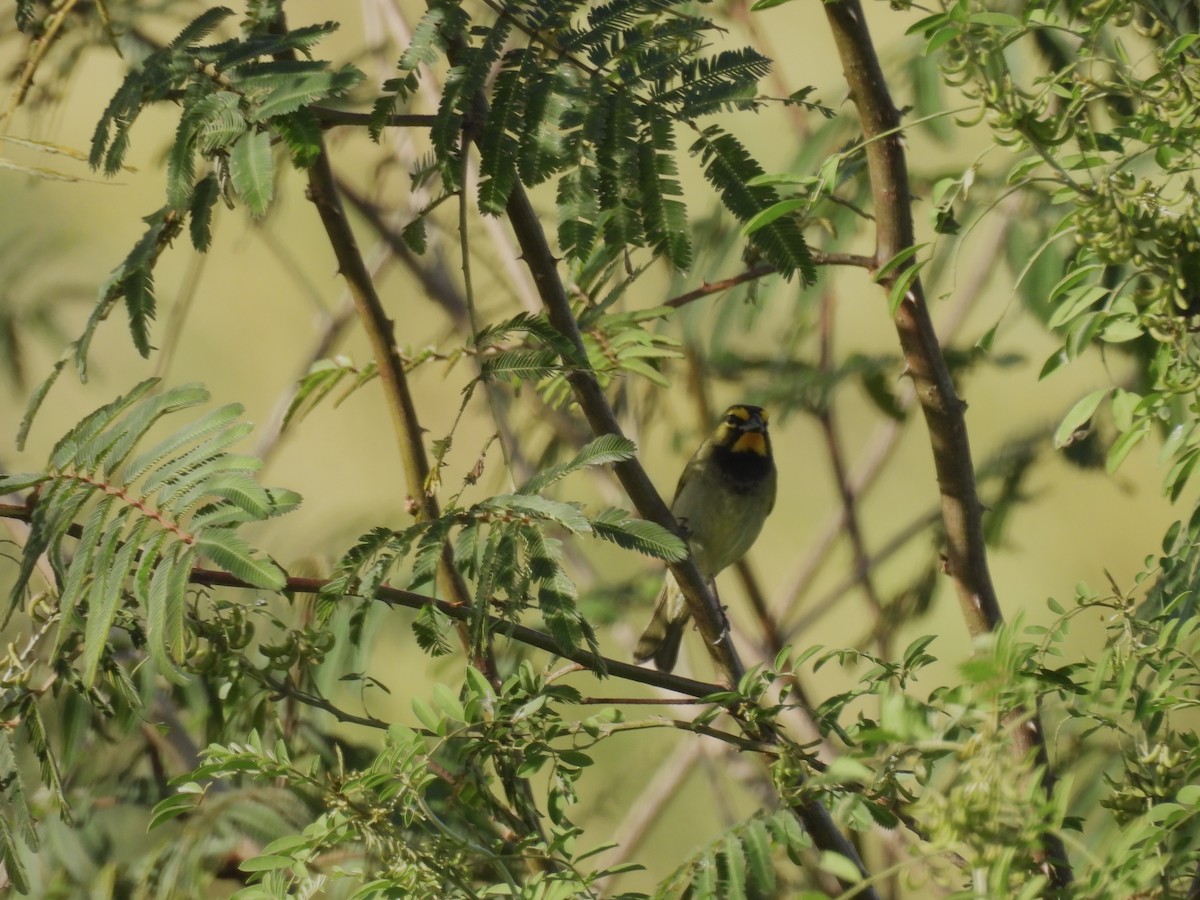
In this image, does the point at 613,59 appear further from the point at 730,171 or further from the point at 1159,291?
the point at 1159,291

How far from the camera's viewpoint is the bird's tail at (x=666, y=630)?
4615 millimetres

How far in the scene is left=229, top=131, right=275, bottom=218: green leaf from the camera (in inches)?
63.1

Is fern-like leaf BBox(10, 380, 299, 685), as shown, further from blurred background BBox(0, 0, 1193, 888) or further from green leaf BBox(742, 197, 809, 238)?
green leaf BBox(742, 197, 809, 238)

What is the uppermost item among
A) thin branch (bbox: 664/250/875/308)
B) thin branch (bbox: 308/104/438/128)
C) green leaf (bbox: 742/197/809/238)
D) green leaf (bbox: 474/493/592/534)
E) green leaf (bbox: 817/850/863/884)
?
thin branch (bbox: 664/250/875/308)

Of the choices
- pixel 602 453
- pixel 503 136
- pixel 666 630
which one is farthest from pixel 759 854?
pixel 666 630

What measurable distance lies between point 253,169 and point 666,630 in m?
3.28

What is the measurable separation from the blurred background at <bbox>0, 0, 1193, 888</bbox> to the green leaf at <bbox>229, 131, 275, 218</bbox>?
395 mm

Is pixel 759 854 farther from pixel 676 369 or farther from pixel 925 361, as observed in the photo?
pixel 676 369

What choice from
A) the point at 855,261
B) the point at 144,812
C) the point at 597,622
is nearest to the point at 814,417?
the point at 597,622

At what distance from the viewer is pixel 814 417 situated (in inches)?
148

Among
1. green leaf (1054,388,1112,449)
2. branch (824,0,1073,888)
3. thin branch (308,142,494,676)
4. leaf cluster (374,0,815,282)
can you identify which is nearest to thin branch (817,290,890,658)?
branch (824,0,1073,888)

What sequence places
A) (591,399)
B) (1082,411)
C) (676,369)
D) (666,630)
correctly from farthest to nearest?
(666,630) → (676,369) → (591,399) → (1082,411)

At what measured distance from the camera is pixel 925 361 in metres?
2.06

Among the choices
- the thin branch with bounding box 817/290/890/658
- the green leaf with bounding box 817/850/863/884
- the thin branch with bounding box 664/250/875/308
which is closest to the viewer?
the green leaf with bounding box 817/850/863/884
